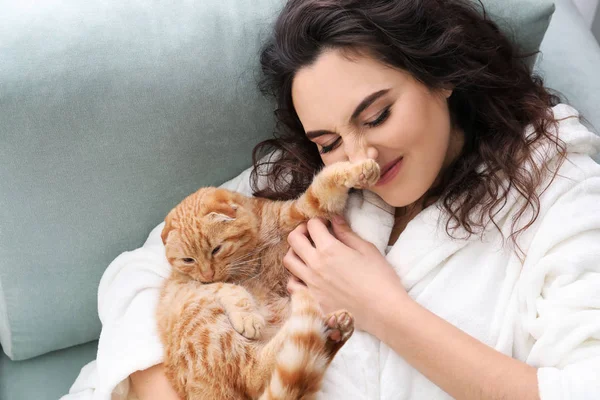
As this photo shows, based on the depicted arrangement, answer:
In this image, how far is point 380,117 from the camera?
1.22m

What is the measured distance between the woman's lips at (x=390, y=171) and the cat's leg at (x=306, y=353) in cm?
31

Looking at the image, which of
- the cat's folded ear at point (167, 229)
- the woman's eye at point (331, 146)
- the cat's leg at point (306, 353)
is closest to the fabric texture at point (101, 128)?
the cat's folded ear at point (167, 229)

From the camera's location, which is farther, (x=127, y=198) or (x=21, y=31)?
(x=127, y=198)

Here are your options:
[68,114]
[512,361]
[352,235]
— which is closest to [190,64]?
[68,114]

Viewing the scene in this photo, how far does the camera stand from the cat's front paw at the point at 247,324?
4.13 ft

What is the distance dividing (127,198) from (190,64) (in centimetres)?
37

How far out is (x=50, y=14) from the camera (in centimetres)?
138

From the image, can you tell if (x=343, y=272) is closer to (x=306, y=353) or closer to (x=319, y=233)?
(x=319, y=233)

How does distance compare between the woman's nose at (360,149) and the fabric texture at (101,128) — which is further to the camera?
the fabric texture at (101,128)

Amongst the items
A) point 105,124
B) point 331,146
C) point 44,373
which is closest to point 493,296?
point 331,146

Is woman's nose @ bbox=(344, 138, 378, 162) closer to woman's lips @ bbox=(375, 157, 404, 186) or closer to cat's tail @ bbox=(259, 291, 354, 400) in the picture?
woman's lips @ bbox=(375, 157, 404, 186)

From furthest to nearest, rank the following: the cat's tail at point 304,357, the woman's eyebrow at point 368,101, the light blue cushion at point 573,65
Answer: the light blue cushion at point 573,65, the woman's eyebrow at point 368,101, the cat's tail at point 304,357

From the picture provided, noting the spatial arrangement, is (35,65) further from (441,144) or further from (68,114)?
Answer: (441,144)

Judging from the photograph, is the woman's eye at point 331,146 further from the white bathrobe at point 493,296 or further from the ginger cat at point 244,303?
the white bathrobe at point 493,296
